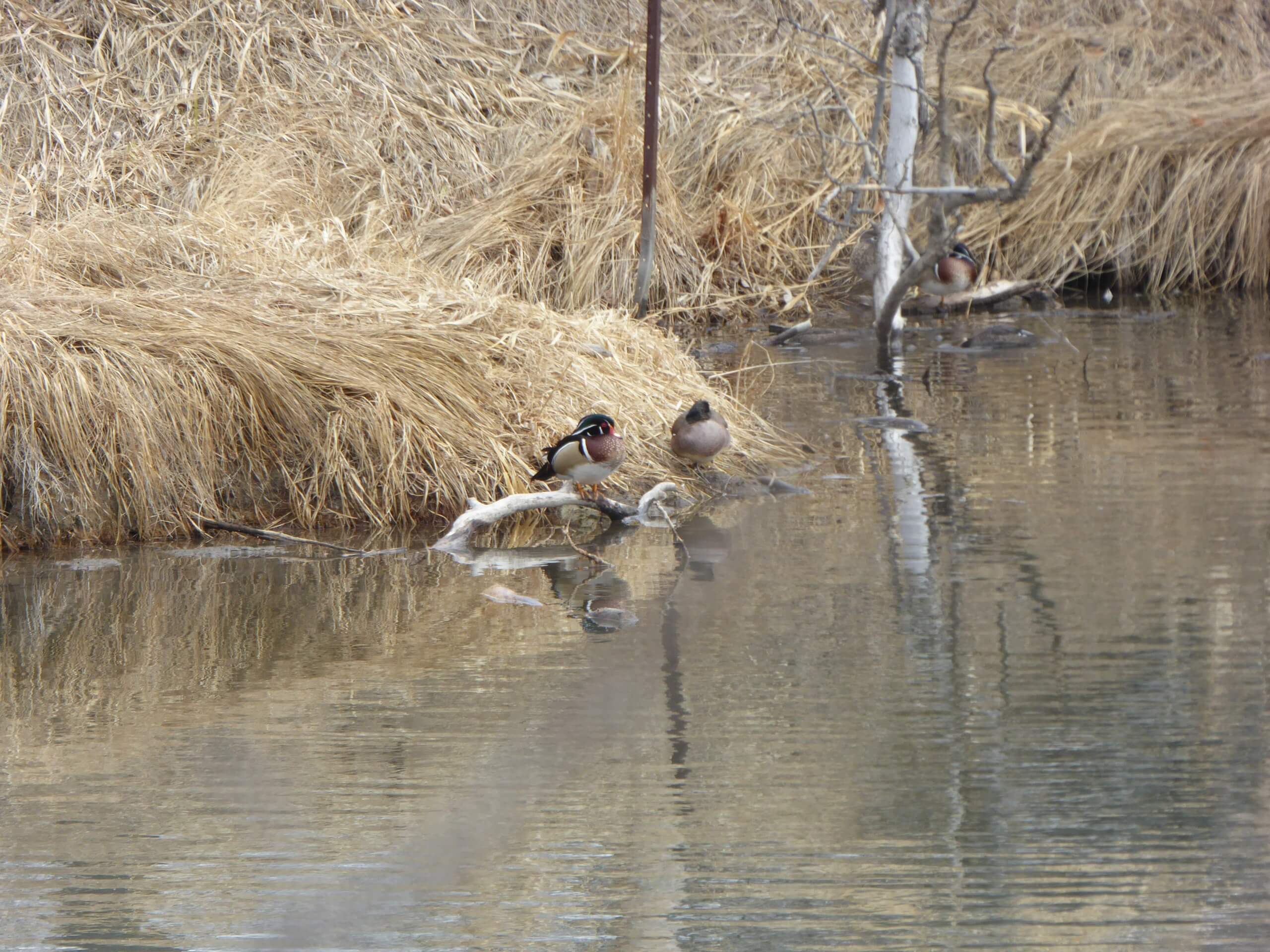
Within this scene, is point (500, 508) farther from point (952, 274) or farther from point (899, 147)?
point (952, 274)

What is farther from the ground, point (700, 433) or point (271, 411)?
point (271, 411)

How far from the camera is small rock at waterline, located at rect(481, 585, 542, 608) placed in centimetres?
526

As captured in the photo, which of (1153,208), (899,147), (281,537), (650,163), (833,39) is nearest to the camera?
(281,537)

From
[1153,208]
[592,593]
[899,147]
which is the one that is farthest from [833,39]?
[592,593]

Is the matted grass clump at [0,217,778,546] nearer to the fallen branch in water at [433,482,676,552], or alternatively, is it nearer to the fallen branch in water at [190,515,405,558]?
the fallen branch in water at [190,515,405,558]

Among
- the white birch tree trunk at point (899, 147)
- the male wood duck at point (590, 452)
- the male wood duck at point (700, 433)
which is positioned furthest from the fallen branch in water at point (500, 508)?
the white birch tree trunk at point (899, 147)

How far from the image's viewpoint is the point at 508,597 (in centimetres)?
533

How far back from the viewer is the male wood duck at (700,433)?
6.62 m

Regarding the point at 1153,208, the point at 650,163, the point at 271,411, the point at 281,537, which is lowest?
the point at 281,537

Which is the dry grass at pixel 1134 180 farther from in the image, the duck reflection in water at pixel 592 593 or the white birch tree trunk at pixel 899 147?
the duck reflection in water at pixel 592 593

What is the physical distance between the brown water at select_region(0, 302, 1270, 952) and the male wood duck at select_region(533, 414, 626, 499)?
0.95ft

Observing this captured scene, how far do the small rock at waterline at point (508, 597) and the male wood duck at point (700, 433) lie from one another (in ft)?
4.80

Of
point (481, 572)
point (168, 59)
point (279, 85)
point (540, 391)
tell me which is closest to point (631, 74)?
point (279, 85)

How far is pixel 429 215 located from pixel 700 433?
21.4 ft
